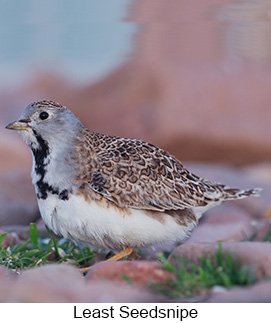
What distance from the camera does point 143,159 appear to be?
20.8 feet

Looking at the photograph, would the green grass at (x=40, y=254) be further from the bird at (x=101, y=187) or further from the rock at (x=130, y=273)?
the rock at (x=130, y=273)

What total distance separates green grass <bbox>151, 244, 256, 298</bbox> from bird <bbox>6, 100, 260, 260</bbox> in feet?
3.73

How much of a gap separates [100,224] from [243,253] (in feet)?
5.23

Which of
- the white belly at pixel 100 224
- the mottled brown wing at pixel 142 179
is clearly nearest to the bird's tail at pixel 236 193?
the mottled brown wing at pixel 142 179

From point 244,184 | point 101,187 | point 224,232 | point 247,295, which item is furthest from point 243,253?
point 244,184

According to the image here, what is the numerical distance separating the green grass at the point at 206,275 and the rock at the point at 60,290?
8.7 inches

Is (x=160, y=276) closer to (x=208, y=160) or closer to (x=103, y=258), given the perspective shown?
(x=103, y=258)

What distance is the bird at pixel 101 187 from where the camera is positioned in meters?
5.80

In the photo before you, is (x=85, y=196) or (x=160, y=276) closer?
(x=160, y=276)

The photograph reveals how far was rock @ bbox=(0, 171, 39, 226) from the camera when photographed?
29.5ft

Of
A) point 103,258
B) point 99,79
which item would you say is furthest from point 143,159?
point 99,79

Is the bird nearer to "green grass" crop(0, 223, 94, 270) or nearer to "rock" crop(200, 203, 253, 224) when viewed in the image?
"green grass" crop(0, 223, 94, 270)

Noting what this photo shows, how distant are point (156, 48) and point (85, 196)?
987 cm

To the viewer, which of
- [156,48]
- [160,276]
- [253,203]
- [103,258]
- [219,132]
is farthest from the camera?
[156,48]
